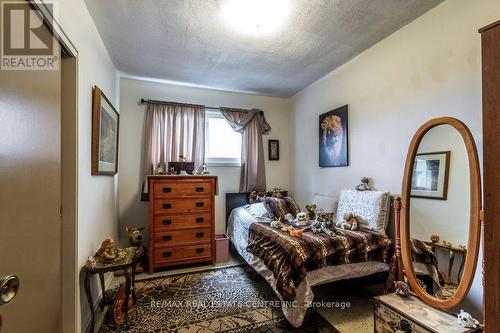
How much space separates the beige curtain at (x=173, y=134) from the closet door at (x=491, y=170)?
3.16m

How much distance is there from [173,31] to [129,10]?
1.30ft

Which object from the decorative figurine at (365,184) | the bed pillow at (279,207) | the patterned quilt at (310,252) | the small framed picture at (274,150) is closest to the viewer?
the patterned quilt at (310,252)

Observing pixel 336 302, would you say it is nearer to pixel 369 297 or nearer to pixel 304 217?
pixel 369 297

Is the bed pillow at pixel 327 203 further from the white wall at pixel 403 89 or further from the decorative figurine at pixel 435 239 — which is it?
the decorative figurine at pixel 435 239

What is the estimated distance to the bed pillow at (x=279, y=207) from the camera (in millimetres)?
2959

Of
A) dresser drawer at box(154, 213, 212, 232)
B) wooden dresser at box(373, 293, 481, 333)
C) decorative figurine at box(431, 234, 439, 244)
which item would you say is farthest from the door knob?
decorative figurine at box(431, 234, 439, 244)

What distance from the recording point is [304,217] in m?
2.59

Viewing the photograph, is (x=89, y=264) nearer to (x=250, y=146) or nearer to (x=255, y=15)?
(x=255, y=15)

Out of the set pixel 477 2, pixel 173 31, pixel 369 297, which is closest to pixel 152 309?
pixel 369 297

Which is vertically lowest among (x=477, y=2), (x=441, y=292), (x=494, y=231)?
(x=441, y=292)

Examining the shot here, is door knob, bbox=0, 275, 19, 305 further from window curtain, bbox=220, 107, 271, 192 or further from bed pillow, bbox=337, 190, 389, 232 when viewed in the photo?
window curtain, bbox=220, 107, 271, 192

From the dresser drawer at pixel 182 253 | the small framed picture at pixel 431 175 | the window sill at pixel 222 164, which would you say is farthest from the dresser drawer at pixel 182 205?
the small framed picture at pixel 431 175

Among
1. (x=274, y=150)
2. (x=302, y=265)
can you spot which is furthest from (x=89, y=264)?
(x=274, y=150)

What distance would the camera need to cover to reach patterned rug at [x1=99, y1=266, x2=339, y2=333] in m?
1.81
